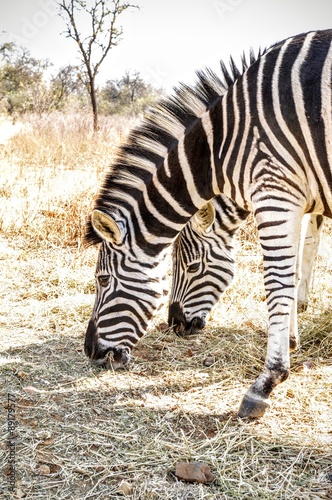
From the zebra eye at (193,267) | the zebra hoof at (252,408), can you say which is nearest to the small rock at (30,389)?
the zebra hoof at (252,408)

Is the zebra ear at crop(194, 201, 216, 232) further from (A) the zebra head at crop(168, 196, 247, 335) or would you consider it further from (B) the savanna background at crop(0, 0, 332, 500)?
(B) the savanna background at crop(0, 0, 332, 500)

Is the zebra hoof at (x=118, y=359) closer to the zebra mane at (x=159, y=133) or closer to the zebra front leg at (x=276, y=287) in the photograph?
the zebra mane at (x=159, y=133)

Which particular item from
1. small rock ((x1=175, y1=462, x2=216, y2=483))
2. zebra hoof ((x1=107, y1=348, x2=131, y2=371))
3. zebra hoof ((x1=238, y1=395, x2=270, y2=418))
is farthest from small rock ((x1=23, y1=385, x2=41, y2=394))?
zebra hoof ((x1=238, y1=395, x2=270, y2=418))

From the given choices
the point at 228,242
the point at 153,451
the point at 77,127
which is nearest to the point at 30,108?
the point at 77,127

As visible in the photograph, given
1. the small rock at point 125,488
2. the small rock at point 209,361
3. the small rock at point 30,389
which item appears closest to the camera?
the small rock at point 125,488

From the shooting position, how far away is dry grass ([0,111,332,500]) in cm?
274

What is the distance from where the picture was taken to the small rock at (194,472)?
8.90 ft

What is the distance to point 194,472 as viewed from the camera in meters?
2.74

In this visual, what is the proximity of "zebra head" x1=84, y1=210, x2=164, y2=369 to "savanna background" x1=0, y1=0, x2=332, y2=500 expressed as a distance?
229 millimetres

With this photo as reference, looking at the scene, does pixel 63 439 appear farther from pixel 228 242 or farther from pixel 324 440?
pixel 228 242

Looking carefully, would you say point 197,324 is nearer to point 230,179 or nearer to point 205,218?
point 205,218

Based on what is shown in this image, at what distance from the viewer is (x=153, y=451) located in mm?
2955

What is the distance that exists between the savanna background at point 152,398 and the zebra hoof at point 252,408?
0.05 m

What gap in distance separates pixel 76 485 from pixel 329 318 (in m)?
3.08
